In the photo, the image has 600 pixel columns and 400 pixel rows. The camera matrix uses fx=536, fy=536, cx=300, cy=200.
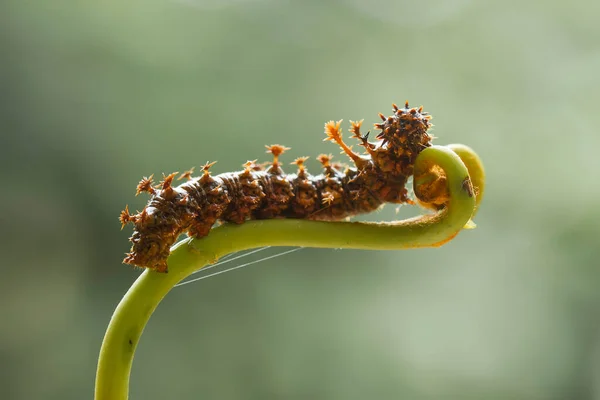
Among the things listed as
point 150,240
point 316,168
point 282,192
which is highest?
point 316,168

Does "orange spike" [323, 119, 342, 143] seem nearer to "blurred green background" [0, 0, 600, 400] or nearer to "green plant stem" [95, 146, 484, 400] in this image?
"green plant stem" [95, 146, 484, 400]

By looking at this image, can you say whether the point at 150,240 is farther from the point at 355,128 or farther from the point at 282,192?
the point at 355,128

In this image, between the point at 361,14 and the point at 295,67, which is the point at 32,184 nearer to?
the point at 295,67

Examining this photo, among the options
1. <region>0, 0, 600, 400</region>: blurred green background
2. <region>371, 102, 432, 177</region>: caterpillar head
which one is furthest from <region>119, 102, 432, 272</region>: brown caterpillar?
<region>0, 0, 600, 400</region>: blurred green background

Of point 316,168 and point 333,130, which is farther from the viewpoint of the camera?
point 316,168

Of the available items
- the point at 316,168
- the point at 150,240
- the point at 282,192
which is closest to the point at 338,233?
the point at 282,192

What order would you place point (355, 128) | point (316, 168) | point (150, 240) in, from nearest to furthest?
point (150, 240)
point (355, 128)
point (316, 168)

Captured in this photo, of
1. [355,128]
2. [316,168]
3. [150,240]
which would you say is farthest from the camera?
[316,168]
